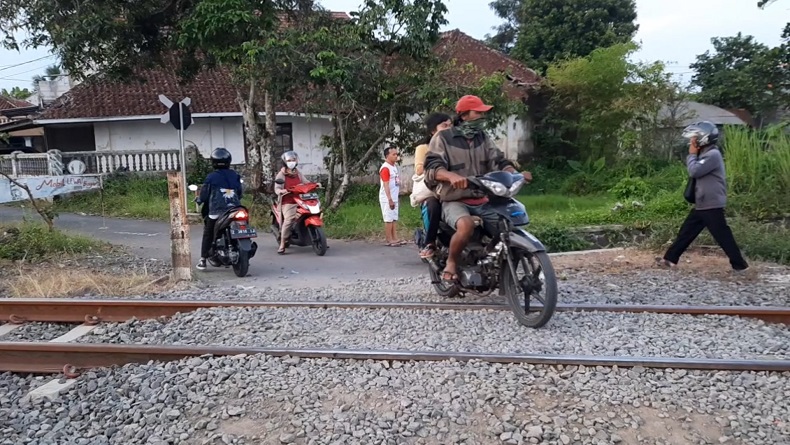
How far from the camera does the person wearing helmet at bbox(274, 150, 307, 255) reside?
1002 centimetres

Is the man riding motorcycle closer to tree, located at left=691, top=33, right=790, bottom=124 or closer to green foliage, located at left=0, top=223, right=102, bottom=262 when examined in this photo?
green foliage, located at left=0, top=223, right=102, bottom=262

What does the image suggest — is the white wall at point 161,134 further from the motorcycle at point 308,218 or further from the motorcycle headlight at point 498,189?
the motorcycle headlight at point 498,189

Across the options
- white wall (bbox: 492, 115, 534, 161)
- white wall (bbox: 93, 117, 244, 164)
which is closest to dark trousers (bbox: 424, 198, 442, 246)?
white wall (bbox: 492, 115, 534, 161)

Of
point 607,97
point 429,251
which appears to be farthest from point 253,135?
point 607,97

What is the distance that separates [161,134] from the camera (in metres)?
23.2

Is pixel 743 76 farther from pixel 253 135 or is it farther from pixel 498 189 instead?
pixel 498 189

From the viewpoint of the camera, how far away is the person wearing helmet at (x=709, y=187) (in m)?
7.63

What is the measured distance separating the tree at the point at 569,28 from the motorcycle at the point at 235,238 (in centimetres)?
2190

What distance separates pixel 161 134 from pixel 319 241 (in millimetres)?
15156

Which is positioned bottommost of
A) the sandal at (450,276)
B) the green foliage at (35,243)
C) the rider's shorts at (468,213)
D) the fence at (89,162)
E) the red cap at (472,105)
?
the sandal at (450,276)

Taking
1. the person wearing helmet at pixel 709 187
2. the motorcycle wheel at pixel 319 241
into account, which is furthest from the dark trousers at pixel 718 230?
the motorcycle wheel at pixel 319 241

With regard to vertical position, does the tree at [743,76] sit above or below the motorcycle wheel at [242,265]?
above

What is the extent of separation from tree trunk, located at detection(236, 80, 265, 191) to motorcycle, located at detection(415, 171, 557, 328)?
31.5 ft

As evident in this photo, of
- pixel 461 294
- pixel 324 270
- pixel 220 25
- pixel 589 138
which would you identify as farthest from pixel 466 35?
pixel 461 294
